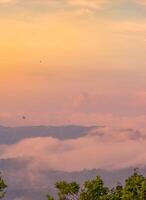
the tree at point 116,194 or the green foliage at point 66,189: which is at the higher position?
the green foliage at point 66,189

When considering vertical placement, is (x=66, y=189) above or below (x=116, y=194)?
above

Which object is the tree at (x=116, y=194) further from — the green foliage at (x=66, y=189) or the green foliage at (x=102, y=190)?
the green foliage at (x=66, y=189)

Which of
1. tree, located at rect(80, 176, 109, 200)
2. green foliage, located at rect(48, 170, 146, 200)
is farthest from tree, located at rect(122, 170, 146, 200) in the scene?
tree, located at rect(80, 176, 109, 200)

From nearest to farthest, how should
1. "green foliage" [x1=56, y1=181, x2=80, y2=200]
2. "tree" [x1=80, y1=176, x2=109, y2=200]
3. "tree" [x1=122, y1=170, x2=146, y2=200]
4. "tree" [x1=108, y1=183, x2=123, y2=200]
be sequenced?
1. "tree" [x1=122, y1=170, x2=146, y2=200]
2. "tree" [x1=108, y1=183, x2=123, y2=200]
3. "tree" [x1=80, y1=176, x2=109, y2=200]
4. "green foliage" [x1=56, y1=181, x2=80, y2=200]

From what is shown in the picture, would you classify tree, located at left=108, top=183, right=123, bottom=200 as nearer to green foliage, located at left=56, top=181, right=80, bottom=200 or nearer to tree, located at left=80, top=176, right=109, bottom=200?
tree, located at left=80, top=176, right=109, bottom=200

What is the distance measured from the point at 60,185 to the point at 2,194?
12147mm

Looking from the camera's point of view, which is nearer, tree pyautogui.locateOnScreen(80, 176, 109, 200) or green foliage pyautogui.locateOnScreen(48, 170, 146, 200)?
green foliage pyautogui.locateOnScreen(48, 170, 146, 200)

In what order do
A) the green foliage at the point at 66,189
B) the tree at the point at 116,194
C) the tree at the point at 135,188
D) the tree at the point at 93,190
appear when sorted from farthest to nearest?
the green foliage at the point at 66,189, the tree at the point at 93,190, the tree at the point at 116,194, the tree at the point at 135,188

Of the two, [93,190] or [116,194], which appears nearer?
[116,194]

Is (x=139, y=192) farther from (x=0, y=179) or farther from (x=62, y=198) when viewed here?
(x=0, y=179)

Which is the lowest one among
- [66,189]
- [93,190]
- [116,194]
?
[116,194]

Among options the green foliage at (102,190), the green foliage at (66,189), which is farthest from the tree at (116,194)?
the green foliage at (66,189)

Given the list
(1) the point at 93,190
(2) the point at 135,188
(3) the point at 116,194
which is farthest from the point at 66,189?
(2) the point at 135,188

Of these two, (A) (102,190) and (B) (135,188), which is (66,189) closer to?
(A) (102,190)
